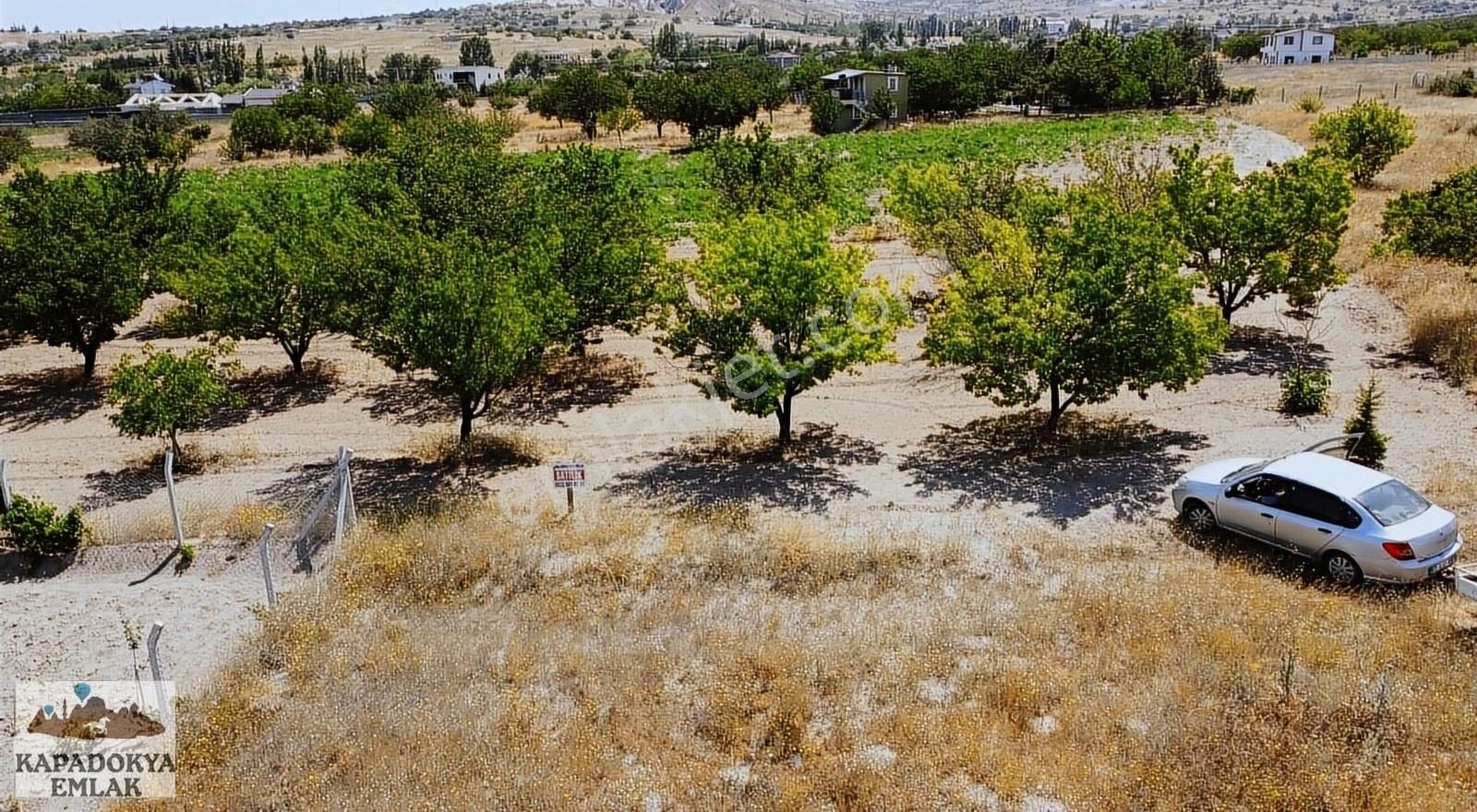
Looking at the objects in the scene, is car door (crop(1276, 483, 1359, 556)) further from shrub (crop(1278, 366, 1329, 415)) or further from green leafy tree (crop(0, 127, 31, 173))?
green leafy tree (crop(0, 127, 31, 173))

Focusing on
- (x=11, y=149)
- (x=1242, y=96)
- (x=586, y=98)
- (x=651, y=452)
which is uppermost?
(x=586, y=98)

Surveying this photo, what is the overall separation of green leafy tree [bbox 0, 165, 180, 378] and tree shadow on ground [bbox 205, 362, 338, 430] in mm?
3214

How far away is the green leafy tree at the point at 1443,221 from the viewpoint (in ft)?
73.3

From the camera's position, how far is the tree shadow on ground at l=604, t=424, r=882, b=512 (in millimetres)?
17688

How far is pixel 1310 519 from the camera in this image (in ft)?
44.9

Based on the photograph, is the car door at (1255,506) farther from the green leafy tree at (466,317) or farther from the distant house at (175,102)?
the distant house at (175,102)

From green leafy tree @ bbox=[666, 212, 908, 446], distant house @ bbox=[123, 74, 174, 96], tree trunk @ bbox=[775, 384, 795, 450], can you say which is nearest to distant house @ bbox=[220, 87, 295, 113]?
distant house @ bbox=[123, 74, 174, 96]

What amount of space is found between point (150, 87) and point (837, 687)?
150 m

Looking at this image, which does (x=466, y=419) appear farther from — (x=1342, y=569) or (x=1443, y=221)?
(x=1443, y=221)

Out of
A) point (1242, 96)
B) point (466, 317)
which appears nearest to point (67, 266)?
point (466, 317)

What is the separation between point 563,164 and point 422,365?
1320 cm

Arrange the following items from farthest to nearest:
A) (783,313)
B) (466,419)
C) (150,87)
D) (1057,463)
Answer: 1. (150,87)
2. (466,419)
3. (1057,463)
4. (783,313)

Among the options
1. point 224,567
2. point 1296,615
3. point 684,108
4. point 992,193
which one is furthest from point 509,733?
point 684,108

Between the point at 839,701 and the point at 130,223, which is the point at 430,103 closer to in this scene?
the point at 130,223
